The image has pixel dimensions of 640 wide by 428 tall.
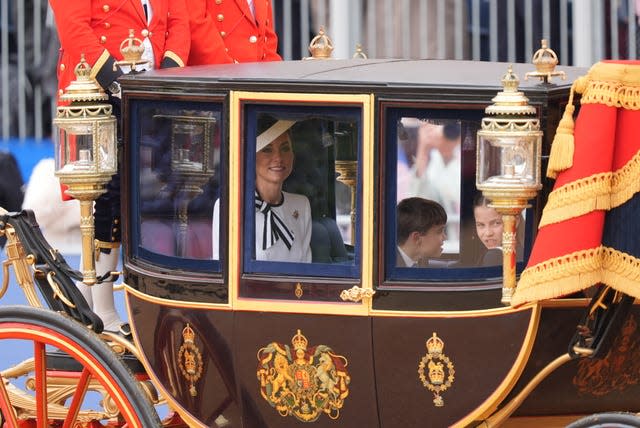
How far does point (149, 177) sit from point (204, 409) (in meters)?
0.62

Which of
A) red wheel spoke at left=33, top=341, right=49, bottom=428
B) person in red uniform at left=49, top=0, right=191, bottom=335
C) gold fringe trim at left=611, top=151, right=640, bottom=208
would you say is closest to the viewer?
gold fringe trim at left=611, top=151, right=640, bottom=208

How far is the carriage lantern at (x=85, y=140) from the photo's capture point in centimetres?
442

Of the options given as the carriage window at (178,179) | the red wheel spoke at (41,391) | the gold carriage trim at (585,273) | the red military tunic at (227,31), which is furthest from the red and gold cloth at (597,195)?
the red military tunic at (227,31)

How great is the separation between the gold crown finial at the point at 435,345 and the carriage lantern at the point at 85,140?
38.9 inches

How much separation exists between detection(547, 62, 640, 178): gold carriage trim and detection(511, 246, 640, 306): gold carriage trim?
207mm

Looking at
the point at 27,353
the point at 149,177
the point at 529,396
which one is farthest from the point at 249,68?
the point at 27,353

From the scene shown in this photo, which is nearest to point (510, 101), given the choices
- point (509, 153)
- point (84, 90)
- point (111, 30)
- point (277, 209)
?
point (509, 153)

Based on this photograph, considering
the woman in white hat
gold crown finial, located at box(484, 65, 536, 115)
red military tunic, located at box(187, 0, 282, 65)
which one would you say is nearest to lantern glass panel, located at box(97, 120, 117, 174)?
the woman in white hat

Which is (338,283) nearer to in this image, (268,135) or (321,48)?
(268,135)

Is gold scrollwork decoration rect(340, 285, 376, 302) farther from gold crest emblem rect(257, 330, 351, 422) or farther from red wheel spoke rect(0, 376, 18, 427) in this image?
red wheel spoke rect(0, 376, 18, 427)

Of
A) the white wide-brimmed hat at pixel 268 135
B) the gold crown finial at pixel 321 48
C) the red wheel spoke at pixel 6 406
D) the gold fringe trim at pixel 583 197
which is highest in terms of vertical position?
the gold crown finial at pixel 321 48

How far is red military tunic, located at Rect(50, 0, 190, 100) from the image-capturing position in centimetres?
502

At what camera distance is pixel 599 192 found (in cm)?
378

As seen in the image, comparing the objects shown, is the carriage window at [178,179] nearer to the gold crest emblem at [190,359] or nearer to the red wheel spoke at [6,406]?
the gold crest emblem at [190,359]
